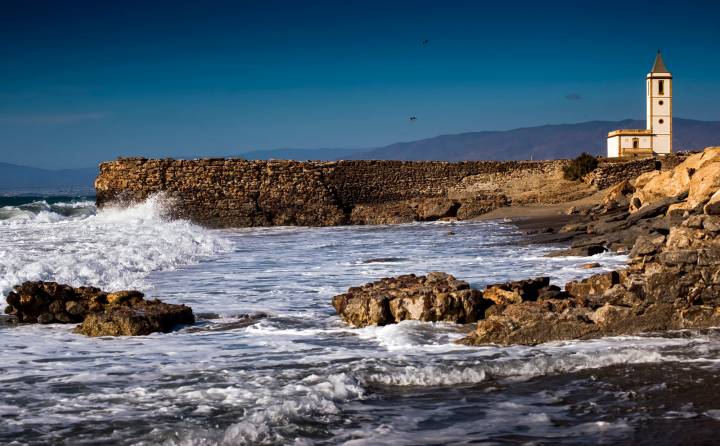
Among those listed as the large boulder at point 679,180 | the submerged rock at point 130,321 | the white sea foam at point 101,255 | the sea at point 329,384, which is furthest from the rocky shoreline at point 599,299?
the large boulder at point 679,180

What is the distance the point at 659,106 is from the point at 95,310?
54.8m

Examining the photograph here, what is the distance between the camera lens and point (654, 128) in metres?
56.2

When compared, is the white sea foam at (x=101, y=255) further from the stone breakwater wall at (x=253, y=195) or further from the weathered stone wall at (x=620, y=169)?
the weathered stone wall at (x=620, y=169)

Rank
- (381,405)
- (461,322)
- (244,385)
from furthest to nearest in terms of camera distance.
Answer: (461,322), (244,385), (381,405)

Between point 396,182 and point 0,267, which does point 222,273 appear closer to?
point 0,267

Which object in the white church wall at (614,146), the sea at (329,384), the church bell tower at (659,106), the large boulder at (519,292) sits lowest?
the sea at (329,384)

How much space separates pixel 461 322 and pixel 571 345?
1368mm

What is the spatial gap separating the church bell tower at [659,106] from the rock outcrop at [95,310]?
50.8 metres

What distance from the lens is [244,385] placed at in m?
5.80

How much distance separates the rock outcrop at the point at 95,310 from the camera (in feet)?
25.5

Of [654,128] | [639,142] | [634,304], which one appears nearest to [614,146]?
[639,142]

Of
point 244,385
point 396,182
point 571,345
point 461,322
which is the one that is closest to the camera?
point 244,385

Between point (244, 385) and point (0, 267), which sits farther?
point (0, 267)

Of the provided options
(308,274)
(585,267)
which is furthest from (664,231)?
(308,274)
